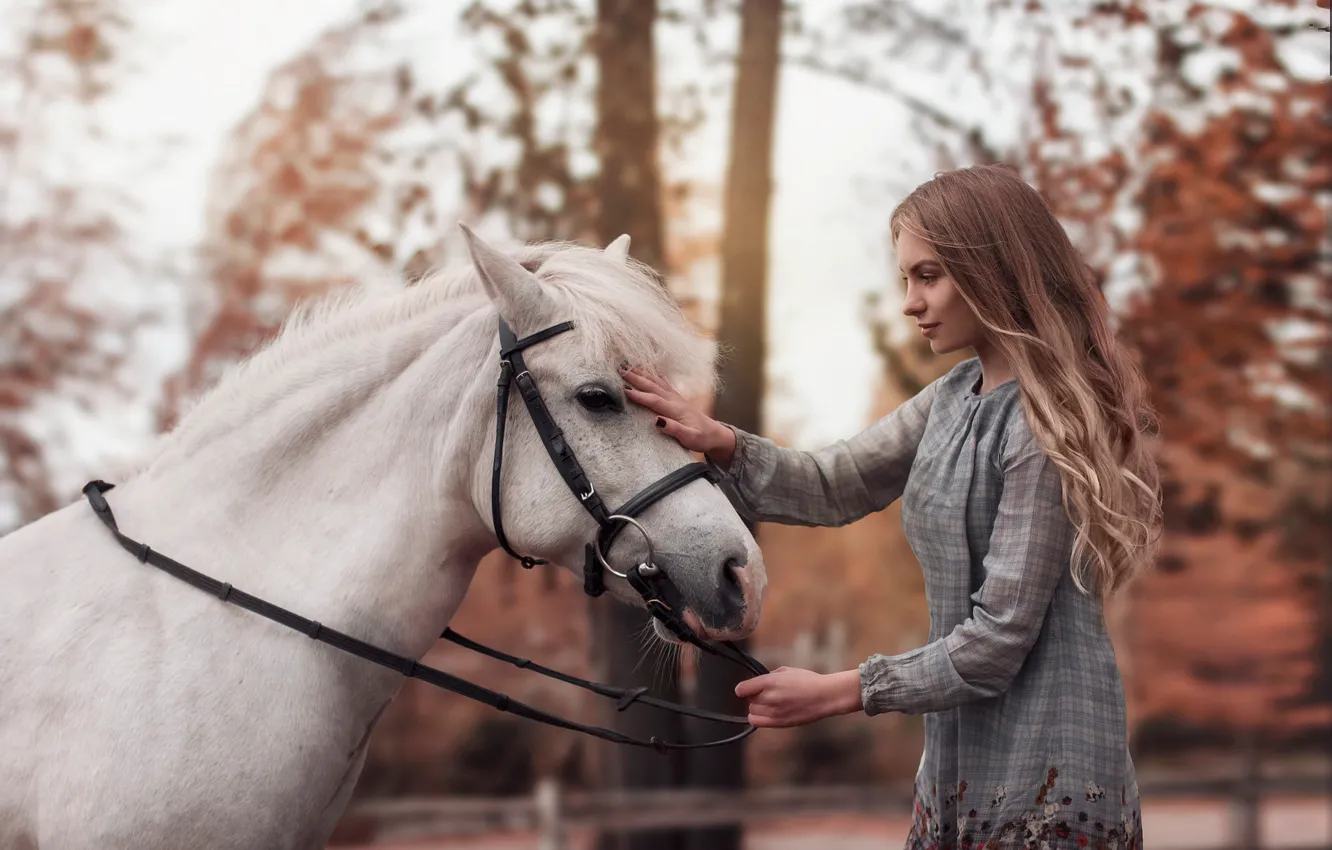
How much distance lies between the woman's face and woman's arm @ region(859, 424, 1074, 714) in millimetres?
295

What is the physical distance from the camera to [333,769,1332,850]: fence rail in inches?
253

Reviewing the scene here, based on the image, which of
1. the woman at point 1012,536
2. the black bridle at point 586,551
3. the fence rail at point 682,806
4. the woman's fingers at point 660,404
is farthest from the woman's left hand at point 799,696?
the fence rail at point 682,806

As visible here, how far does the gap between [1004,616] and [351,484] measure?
145 centimetres

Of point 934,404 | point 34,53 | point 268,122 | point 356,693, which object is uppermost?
point 34,53

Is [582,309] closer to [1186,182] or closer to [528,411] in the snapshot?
[528,411]

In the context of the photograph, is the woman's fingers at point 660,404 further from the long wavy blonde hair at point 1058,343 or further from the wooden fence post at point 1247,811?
the wooden fence post at point 1247,811

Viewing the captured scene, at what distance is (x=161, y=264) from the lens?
8977 millimetres

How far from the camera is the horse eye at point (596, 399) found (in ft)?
7.47

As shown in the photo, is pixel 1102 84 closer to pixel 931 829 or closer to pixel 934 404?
pixel 934 404

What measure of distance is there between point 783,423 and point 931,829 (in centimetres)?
838

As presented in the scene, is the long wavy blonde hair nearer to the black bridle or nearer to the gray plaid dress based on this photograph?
the gray plaid dress

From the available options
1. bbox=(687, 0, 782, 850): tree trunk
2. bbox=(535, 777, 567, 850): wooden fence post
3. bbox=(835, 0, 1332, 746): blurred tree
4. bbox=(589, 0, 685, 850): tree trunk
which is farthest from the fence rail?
bbox=(835, 0, 1332, 746): blurred tree

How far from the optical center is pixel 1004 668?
6.56 feet

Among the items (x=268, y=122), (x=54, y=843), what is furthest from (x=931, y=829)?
(x=268, y=122)
